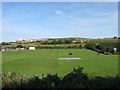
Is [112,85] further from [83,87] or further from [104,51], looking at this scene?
[104,51]

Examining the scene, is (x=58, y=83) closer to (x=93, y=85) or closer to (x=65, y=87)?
(x=65, y=87)

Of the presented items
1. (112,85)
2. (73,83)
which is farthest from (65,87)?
(112,85)

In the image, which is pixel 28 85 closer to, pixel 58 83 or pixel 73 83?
pixel 58 83

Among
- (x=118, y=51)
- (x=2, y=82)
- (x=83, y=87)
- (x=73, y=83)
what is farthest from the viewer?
(x=118, y=51)

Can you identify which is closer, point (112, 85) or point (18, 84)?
point (112, 85)

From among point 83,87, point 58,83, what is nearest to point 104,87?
point 83,87

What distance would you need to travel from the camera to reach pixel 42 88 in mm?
2789

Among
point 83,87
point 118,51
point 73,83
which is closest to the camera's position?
point 83,87

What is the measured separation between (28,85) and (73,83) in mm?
1148

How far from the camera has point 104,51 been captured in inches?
1553

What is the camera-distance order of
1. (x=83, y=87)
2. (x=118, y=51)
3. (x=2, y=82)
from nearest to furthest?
(x=83, y=87), (x=2, y=82), (x=118, y=51)

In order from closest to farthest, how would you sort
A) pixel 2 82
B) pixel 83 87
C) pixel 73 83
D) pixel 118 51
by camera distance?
pixel 83 87
pixel 73 83
pixel 2 82
pixel 118 51

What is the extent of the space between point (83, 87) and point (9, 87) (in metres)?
1.90

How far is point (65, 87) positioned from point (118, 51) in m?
39.6
